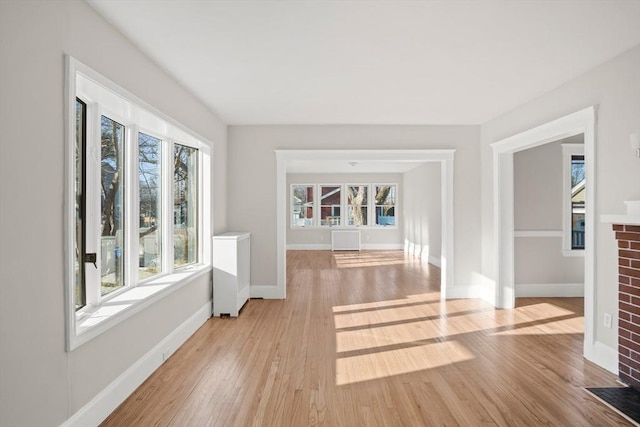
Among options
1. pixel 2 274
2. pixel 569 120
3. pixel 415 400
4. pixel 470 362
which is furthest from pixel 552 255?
pixel 2 274

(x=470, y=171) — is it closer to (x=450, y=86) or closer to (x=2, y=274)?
(x=450, y=86)

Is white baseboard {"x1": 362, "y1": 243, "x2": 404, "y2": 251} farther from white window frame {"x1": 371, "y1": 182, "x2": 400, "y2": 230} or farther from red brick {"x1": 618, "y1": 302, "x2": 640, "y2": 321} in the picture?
red brick {"x1": 618, "y1": 302, "x2": 640, "y2": 321}

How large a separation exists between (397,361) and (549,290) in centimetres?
344

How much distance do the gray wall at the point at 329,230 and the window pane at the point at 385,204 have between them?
0.20 m

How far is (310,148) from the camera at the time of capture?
527 centimetres

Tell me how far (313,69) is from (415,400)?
2.73 metres

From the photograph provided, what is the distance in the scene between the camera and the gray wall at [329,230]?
37.7ft

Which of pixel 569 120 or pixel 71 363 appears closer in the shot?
pixel 71 363

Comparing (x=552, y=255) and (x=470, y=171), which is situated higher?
(x=470, y=171)

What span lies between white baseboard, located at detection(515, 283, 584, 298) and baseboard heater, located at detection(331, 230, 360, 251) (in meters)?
6.16

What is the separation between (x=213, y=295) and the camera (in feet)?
14.5

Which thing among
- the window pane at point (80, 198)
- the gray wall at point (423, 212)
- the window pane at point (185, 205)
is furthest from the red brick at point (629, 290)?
the gray wall at point (423, 212)

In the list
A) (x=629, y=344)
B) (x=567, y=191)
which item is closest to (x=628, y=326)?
(x=629, y=344)

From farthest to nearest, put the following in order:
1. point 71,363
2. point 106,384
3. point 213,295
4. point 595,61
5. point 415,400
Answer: point 213,295 < point 595,61 < point 415,400 < point 106,384 < point 71,363
